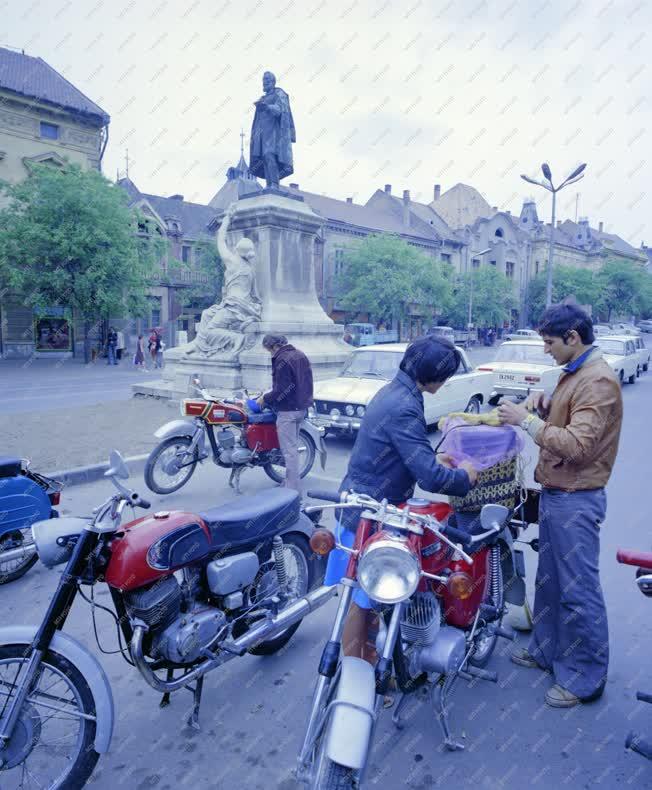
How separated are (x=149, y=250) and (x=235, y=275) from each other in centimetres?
1786

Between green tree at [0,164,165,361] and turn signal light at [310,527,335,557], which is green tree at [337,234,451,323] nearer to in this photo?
green tree at [0,164,165,361]

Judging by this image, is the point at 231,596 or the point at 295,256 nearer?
the point at 231,596

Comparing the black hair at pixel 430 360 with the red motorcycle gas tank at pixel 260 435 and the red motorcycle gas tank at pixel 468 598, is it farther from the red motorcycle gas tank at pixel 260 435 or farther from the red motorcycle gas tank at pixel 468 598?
the red motorcycle gas tank at pixel 260 435

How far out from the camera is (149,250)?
1155 inches

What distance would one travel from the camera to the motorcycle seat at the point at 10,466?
14.2 feet

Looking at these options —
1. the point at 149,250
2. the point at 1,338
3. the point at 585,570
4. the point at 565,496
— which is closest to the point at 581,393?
the point at 565,496

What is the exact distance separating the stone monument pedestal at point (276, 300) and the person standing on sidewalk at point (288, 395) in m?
6.08

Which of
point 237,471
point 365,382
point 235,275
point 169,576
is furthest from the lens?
point 235,275

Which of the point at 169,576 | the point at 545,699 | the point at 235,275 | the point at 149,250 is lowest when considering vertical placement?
the point at 545,699

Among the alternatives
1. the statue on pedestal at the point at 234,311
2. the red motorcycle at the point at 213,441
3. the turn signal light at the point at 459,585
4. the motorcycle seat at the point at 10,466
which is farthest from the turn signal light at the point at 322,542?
the statue on pedestal at the point at 234,311

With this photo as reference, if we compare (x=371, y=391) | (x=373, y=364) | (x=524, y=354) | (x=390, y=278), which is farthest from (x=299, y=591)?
(x=390, y=278)

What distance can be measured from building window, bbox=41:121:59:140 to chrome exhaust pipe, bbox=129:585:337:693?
35446 millimetres

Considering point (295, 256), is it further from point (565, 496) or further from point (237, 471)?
point (565, 496)

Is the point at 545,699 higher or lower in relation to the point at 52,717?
lower
